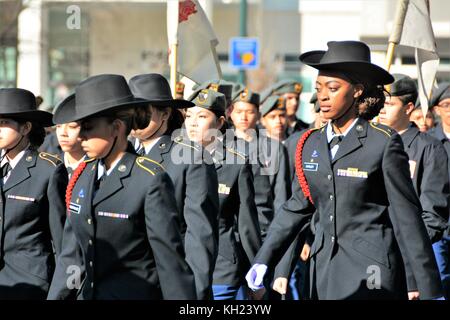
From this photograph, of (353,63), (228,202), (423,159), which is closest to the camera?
(353,63)

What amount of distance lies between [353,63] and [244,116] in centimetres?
561

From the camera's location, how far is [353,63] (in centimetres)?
666

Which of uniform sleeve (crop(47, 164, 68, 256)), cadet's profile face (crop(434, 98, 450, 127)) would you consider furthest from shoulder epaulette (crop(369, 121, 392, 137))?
cadet's profile face (crop(434, 98, 450, 127))

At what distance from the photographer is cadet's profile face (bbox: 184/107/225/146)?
27.6 ft

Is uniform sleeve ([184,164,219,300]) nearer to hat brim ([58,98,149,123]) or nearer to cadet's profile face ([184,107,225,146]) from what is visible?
cadet's profile face ([184,107,225,146])

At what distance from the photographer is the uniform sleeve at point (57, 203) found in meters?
7.35

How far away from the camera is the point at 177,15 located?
32.7 feet

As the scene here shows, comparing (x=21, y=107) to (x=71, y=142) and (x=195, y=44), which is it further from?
(x=195, y=44)

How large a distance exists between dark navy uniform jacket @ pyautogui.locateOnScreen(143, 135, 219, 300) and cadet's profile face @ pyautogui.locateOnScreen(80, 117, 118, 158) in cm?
156

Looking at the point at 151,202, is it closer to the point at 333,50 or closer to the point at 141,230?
the point at 141,230

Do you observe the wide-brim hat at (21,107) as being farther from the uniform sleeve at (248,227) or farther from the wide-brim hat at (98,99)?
the wide-brim hat at (98,99)

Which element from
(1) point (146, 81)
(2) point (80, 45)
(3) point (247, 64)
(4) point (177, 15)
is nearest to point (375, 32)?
(3) point (247, 64)

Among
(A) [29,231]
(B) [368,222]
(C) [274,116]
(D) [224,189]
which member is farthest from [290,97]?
(B) [368,222]
